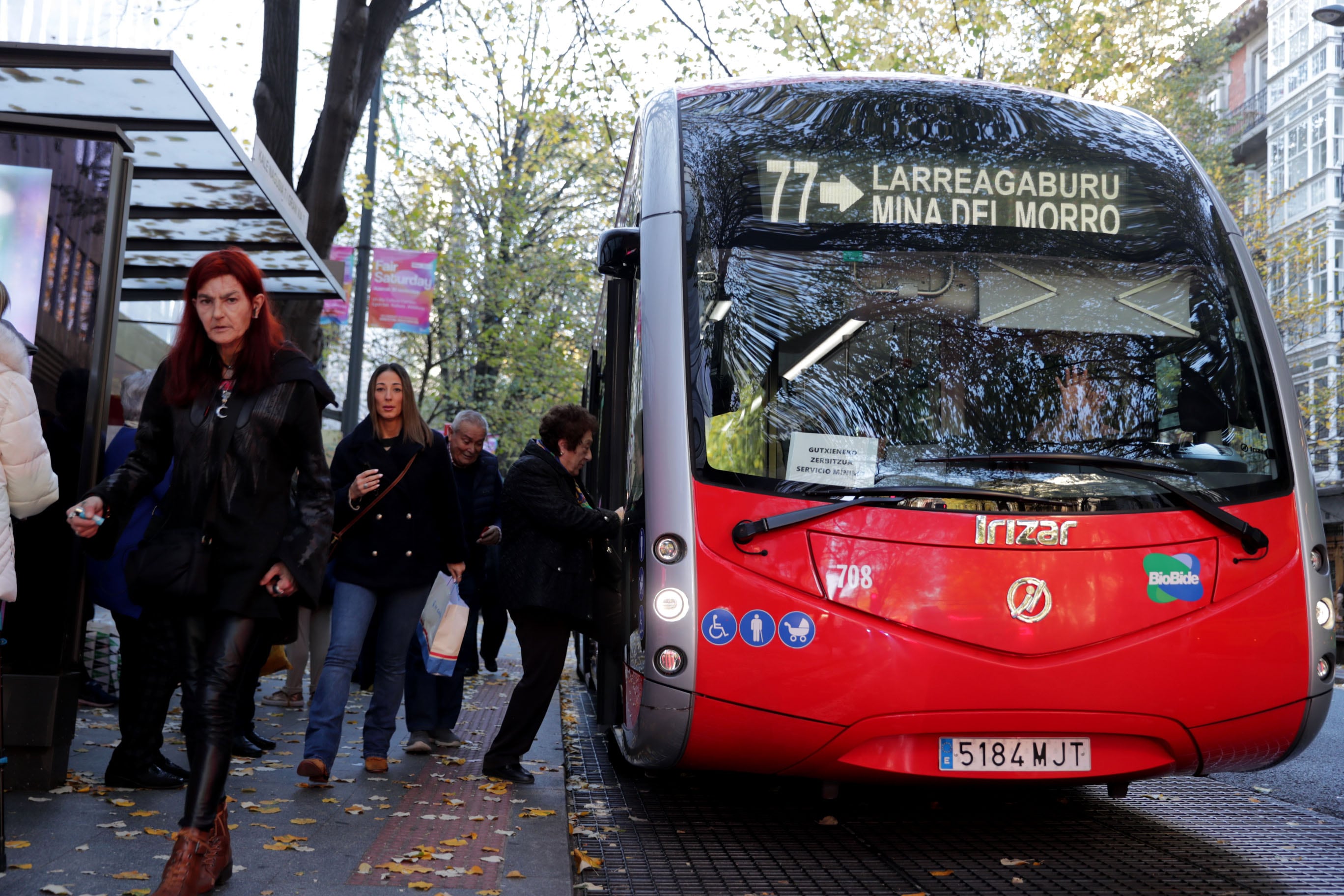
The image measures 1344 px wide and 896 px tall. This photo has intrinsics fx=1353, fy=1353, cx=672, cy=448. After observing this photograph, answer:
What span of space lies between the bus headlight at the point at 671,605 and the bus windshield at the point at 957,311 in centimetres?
46

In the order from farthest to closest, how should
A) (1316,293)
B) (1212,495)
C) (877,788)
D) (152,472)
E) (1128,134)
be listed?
(1316,293)
(877,788)
(1128,134)
(1212,495)
(152,472)

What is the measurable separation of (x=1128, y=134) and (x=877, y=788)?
330cm

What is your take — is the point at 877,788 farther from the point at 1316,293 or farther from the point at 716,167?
the point at 1316,293

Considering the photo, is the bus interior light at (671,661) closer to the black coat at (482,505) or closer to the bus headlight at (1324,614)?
the bus headlight at (1324,614)

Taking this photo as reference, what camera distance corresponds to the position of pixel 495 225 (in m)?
28.5

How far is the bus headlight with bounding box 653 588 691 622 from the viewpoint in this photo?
484 cm

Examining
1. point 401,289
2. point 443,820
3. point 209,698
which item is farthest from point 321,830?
point 401,289

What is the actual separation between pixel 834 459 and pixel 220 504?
2.14 metres

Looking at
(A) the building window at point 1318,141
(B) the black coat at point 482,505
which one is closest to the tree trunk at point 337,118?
(B) the black coat at point 482,505

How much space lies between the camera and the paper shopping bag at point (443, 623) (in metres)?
6.68

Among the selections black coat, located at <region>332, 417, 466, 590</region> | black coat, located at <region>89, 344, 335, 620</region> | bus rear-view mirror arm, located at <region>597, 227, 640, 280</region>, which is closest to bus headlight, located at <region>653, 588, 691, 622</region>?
black coat, located at <region>89, 344, 335, 620</region>

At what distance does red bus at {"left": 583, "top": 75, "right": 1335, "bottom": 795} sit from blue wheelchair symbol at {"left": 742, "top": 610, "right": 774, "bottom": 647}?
11 mm

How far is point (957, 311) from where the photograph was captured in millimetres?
5254

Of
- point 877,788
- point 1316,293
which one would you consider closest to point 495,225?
point 1316,293
